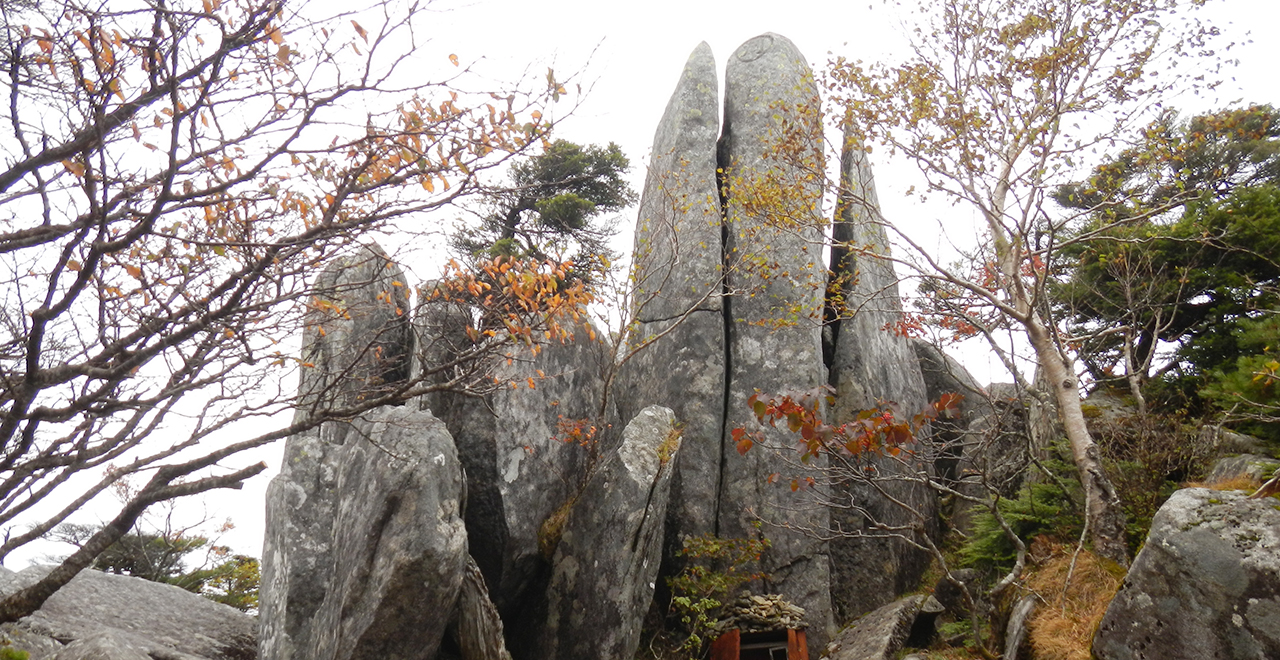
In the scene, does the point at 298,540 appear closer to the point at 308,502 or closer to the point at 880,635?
the point at 308,502

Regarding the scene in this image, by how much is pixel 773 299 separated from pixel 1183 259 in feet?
20.3

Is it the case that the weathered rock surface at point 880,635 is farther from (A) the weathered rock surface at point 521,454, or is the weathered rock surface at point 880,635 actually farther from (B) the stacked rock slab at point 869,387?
(A) the weathered rock surface at point 521,454

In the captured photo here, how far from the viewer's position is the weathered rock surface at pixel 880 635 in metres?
8.22

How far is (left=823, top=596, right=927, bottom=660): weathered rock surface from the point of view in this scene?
27.0 ft

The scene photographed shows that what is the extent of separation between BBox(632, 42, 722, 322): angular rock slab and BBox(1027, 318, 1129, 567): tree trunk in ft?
17.8

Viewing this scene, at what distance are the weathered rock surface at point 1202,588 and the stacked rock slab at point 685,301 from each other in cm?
618

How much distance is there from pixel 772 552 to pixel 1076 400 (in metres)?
4.80

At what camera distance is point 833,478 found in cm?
1075

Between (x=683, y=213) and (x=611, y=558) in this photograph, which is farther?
(x=683, y=213)

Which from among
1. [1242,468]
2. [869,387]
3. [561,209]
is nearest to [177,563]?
Answer: [561,209]

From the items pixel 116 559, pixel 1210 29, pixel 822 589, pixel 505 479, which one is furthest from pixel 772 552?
pixel 116 559

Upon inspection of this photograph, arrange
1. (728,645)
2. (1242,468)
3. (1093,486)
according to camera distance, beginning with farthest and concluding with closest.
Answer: (728,645)
(1093,486)
(1242,468)

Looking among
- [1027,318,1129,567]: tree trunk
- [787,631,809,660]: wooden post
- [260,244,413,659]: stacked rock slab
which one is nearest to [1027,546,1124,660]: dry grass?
[1027,318,1129,567]: tree trunk

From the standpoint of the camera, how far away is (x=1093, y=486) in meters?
7.77
